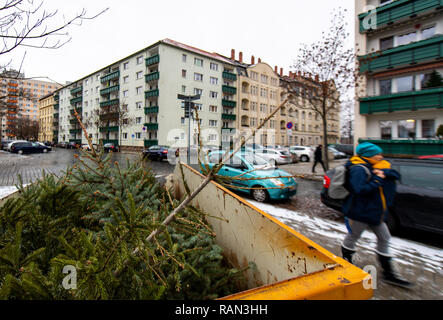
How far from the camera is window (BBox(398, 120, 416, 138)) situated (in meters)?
15.6

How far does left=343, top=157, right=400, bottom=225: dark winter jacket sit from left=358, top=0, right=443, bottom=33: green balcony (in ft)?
60.4

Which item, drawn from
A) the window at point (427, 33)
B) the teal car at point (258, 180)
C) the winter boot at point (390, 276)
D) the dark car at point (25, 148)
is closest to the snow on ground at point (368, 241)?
the winter boot at point (390, 276)

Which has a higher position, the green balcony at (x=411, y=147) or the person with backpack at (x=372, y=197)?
the green balcony at (x=411, y=147)

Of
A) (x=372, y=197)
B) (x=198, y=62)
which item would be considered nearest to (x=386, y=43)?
(x=372, y=197)

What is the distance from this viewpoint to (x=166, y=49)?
34.5 metres

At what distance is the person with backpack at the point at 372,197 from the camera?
2730 millimetres

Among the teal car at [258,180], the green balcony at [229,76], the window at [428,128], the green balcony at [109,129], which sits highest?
the green balcony at [229,76]

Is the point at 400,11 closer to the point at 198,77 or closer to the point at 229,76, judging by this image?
the point at 198,77

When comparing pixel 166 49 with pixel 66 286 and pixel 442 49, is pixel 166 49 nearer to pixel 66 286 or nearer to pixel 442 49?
pixel 442 49

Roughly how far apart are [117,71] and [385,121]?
43.4 metres

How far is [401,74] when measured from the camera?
1591cm

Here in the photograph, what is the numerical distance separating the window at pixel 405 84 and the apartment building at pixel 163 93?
20053mm

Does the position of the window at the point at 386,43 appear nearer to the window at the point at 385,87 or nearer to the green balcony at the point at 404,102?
the window at the point at 385,87
